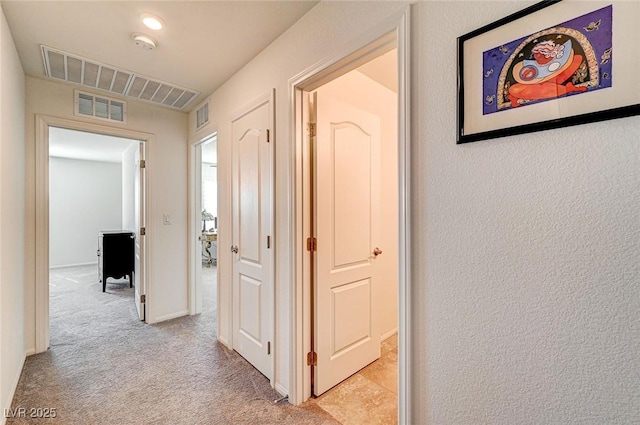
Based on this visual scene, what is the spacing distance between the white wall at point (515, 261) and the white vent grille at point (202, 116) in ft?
6.81

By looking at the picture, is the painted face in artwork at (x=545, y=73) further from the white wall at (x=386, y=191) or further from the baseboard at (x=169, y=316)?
the baseboard at (x=169, y=316)

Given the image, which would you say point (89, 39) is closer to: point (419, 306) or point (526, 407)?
point (419, 306)

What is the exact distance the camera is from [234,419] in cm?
171

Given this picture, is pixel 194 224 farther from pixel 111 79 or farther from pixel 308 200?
pixel 308 200

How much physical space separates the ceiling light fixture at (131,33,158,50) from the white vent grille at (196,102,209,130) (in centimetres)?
90

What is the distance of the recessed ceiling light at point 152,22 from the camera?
1.75m

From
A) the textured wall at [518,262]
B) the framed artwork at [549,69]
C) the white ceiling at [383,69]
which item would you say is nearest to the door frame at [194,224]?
the white ceiling at [383,69]

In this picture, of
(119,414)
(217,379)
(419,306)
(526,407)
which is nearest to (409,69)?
(419,306)

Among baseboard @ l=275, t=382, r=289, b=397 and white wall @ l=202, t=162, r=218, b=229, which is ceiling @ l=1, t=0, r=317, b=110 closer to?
baseboard @ l=275, t=382, r=289, b=397

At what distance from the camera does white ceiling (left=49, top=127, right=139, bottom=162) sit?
14.5 ft

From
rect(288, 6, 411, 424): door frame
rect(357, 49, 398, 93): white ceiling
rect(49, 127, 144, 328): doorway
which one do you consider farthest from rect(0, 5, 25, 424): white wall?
rect(357, 49, 398, 93): white ceiling

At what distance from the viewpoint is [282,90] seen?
1931 mm

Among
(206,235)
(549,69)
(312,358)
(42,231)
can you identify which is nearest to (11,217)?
(42,231)

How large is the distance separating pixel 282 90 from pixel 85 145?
495 centimetres
